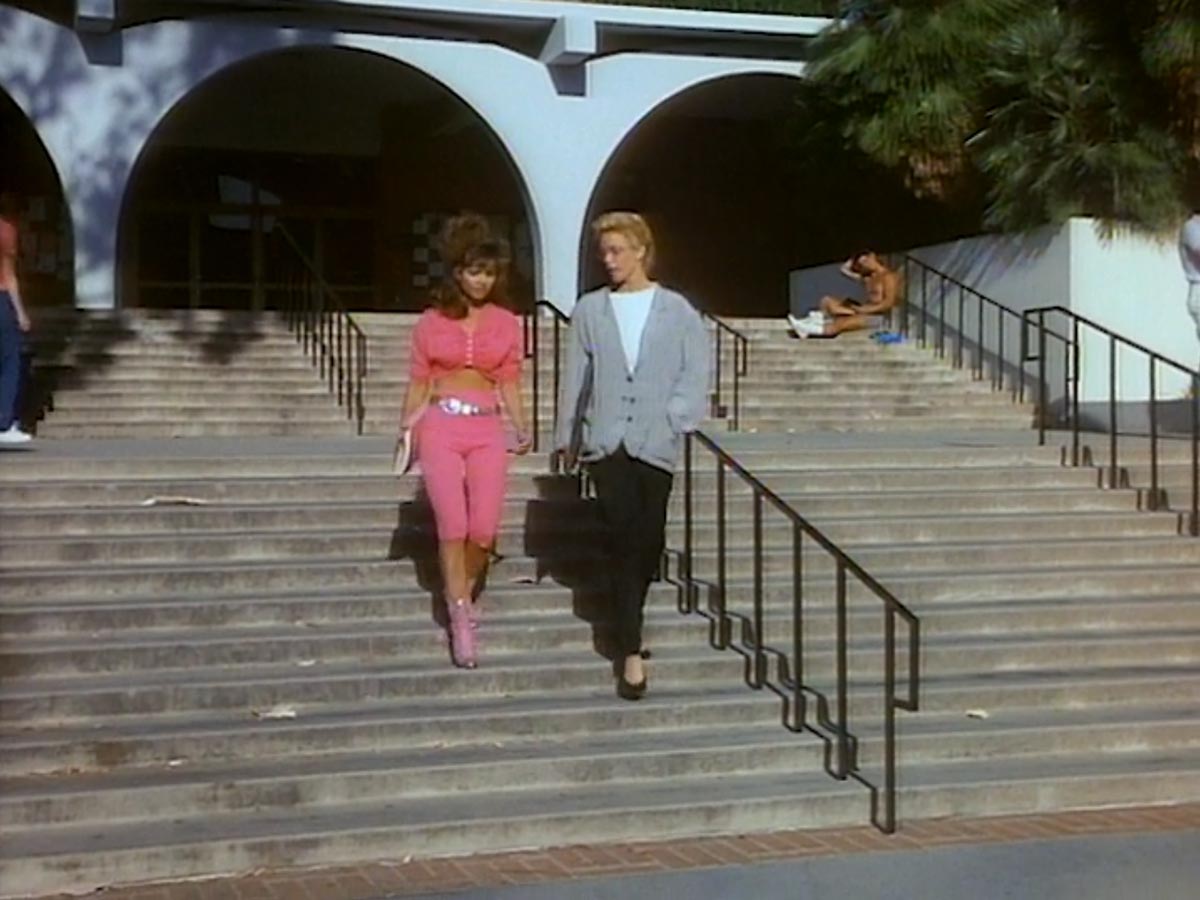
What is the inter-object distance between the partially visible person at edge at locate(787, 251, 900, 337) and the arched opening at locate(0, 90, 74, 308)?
10059mm

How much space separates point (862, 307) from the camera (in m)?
17.1

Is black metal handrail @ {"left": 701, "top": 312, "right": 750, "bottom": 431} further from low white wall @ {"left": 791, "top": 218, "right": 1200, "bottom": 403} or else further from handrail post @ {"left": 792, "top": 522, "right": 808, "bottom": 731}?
handrail post @ {"left": 792, "top": 522, "right": 808, "bottom": 731}

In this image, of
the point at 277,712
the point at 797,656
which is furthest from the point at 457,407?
the point at 797,656

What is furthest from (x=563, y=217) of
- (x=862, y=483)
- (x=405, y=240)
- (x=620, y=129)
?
(x=862, y=483)

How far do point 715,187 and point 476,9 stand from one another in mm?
7173

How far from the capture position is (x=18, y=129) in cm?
2142

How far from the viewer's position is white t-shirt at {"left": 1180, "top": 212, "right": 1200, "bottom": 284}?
35.9 ft

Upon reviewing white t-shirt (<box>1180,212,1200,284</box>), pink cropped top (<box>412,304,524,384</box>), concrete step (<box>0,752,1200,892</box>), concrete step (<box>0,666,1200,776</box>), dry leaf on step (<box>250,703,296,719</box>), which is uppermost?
white t-shirt (<box>1180,212,1200,284</box>)

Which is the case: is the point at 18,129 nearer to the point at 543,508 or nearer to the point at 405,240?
the point at 405,240

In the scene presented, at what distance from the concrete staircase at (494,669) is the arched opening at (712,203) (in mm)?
14454

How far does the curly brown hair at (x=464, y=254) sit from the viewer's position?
7.27m

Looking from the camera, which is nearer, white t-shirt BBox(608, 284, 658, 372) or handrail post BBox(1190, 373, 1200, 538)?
white t-shirt BBox(608, 284, 658, 372)

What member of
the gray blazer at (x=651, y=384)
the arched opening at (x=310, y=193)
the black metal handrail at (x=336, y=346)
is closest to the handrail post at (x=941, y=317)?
the black metal handrail at (x=336, y=346)

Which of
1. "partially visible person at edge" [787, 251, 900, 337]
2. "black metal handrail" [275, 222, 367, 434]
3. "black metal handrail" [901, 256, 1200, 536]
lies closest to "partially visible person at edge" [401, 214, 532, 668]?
"black metal handrail" [901, 256, 1200, 536]
